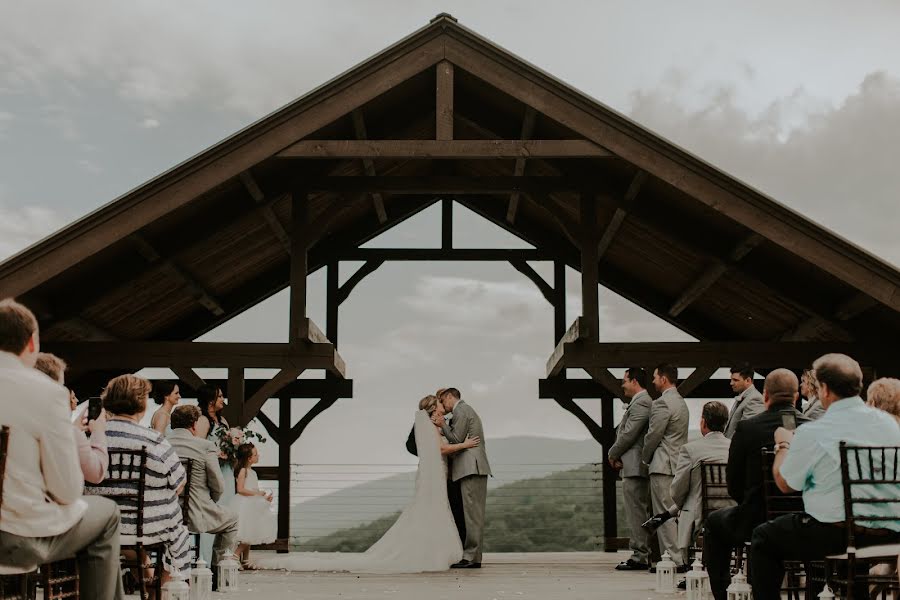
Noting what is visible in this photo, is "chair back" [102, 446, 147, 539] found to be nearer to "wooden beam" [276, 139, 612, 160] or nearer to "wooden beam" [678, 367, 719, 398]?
"wooden beam" [276, 139, 612, 160]

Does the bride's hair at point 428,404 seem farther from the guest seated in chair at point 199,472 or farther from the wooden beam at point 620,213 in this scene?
the guest seated in chair at point 199,472

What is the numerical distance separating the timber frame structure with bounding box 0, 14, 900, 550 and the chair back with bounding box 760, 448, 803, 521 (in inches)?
166

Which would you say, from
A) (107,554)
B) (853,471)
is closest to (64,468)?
(107,554)

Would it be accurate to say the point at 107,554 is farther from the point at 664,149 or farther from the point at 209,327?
the point at 209,327

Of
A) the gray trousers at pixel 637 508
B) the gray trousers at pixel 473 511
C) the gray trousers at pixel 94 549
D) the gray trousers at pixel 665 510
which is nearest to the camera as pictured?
the gray trousers at pixel 94 549

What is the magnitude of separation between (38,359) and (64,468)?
92 cm

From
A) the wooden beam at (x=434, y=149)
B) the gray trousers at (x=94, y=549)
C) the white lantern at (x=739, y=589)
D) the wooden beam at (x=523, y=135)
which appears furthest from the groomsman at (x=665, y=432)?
the gray trousers at (x=94, y=549)

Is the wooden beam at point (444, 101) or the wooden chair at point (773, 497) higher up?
the wooden beam at point (444, 101)

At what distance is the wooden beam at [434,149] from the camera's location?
31.6 ft

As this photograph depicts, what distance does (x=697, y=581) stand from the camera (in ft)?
22.7

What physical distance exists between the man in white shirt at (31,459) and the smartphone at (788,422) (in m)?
3.25

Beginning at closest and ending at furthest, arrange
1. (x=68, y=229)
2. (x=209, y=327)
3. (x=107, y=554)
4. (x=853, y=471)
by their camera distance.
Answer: (x=107, y=554) < (x=853, y=471) < (x=68, y=229) < (x=209, y=327)

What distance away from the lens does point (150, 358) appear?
36.1 ft

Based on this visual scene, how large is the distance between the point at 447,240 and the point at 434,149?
4715 millimetres
